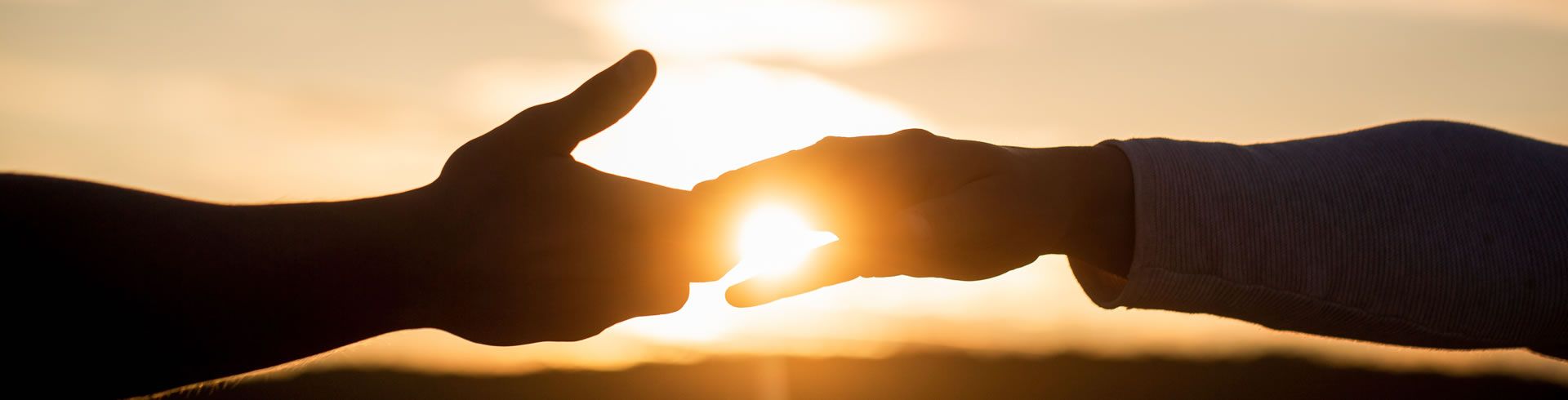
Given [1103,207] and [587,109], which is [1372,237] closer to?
[1103,207]

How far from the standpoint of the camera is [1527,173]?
309 cm

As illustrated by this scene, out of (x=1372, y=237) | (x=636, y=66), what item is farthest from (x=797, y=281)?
(x=1372, y=237)

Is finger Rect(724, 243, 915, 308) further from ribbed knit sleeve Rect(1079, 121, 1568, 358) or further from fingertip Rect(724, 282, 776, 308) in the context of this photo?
ribbed knit sleeve Rect(1079, 121, 1568, 358)

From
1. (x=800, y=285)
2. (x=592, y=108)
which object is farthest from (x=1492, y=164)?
(x=592, y=108)

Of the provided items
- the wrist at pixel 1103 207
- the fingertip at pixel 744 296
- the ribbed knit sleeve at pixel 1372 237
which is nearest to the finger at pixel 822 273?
the fingertip at pixel 744 296

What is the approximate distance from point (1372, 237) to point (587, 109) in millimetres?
2477

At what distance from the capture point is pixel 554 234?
3.77m

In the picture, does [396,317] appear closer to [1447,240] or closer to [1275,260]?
[1275,260]

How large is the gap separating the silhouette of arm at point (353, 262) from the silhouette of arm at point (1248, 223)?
691mm

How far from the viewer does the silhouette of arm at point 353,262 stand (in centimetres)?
274

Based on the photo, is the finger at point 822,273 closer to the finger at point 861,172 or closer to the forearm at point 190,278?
the finger at point 861,172

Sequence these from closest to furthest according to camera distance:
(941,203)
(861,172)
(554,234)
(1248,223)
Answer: (1248,223) → (941,203) → (861,172) → (554,234)

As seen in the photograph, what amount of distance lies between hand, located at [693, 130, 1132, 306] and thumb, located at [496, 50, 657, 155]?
48 cm

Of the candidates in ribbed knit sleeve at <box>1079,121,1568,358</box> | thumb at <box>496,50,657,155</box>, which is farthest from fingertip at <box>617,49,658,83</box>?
ribbed knit sleeve at <box>1079,121,1568,358</box>
